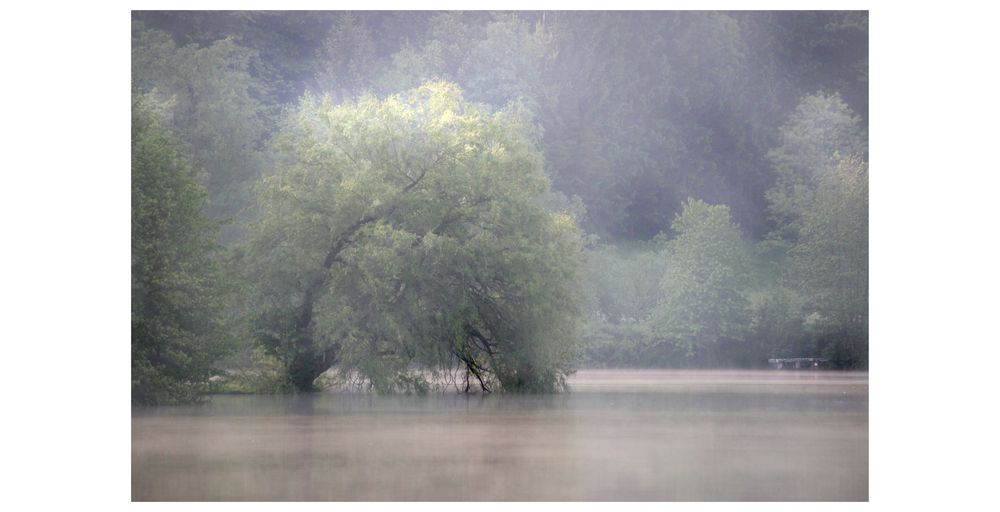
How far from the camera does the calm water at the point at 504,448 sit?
13625mm

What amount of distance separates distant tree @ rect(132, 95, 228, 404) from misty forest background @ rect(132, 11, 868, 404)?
48 mm

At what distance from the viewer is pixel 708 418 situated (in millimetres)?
22031

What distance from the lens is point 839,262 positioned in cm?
4781

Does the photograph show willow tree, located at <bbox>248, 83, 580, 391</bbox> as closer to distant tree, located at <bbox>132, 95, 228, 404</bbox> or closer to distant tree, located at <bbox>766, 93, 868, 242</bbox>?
distant tree, located at <bbox>132, 95, 228, 404</bbox>

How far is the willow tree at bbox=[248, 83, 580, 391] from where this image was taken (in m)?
26.9

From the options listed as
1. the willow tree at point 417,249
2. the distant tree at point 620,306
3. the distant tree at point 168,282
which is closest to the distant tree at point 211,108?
the distant tree at point 620,306

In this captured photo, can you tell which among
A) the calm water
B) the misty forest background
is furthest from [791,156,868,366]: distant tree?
the calm water

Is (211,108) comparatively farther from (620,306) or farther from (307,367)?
(307,367)

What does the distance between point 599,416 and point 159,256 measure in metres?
7.60

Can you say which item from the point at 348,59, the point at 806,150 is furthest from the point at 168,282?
the point at 806,150

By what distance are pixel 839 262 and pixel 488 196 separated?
2302 centimetres

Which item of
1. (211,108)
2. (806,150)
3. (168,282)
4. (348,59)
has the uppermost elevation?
(348,59)

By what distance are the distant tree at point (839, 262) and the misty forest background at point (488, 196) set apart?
0.08 m
